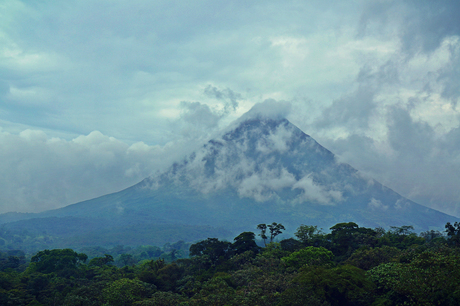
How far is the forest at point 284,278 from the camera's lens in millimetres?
21781

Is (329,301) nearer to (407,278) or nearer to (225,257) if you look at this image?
(407,278)

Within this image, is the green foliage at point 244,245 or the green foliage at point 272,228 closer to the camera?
the green foliage at point 244,245

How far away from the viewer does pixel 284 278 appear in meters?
27.9

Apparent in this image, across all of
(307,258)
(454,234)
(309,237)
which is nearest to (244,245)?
(309,237)

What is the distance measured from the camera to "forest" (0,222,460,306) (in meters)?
21.8

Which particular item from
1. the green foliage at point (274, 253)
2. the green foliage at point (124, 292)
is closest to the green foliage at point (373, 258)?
the green foliage at point (274, 253)

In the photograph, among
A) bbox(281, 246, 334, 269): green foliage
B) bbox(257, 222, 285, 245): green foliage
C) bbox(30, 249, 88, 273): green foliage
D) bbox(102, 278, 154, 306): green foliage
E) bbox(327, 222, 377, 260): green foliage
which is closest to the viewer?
bbox(102, 278, 154, 306): green foliage

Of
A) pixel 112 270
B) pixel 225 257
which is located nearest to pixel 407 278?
pixel 225 257

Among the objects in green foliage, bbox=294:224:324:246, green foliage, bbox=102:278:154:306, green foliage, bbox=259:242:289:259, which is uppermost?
green foliage, bbox=294:224:324:246

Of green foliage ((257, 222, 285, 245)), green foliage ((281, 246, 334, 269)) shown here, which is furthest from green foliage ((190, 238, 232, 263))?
green foliage ((281, 246, 334, 269))

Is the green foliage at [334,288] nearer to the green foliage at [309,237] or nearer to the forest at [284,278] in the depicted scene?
the forest at [284,278]

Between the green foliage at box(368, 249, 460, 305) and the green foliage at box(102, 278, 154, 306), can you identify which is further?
the green foliage at box(102, 278, 154, 306)

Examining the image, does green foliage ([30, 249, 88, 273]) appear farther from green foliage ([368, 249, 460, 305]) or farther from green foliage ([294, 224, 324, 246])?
green foliage ([368, 249, 460, 305])

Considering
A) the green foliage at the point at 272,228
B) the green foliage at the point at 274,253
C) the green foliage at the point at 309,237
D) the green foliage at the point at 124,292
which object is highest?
the green foliage at the point at 272,228
